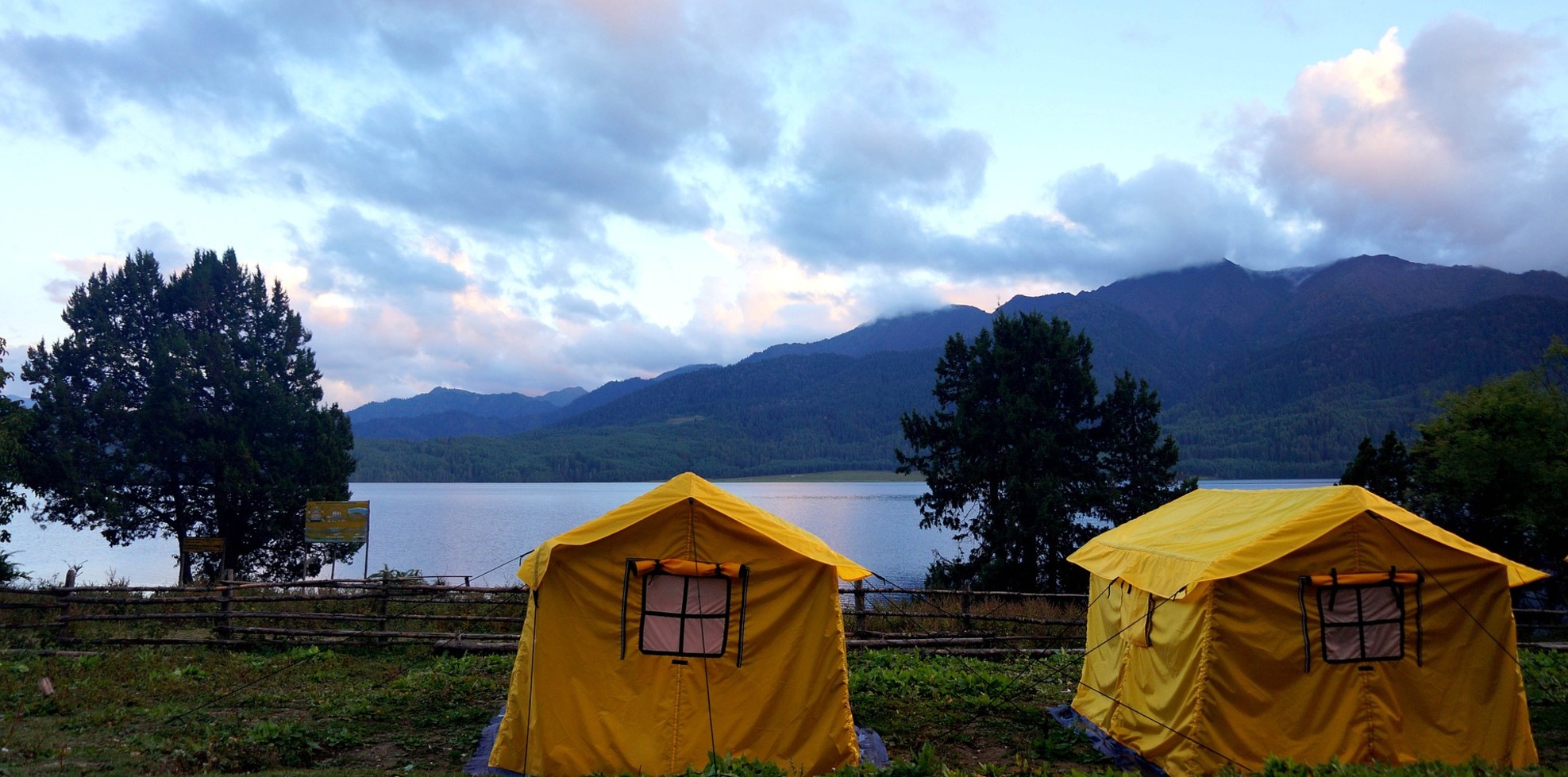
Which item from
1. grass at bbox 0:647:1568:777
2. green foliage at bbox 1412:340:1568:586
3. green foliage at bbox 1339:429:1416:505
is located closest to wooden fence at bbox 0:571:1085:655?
grass at bbox 0:647:1568:777

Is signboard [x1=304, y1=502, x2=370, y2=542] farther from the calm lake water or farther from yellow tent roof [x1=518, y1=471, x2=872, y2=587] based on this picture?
Result: yellow tent roof [x1=518, y1=471, x2=872, y2=587]

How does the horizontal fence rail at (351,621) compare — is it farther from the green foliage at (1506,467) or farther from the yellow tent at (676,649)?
the yellow tent at (676,649)

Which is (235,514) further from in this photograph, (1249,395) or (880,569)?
(1249,395)

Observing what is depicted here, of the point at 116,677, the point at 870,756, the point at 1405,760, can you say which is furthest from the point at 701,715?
the point at 116,677

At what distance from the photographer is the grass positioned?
8078 mm

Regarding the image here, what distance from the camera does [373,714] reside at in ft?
33.9

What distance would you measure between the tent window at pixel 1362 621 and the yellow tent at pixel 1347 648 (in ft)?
0.03

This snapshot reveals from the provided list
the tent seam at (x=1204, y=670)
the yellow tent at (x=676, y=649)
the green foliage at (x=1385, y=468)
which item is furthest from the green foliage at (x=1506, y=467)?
the yellow tent at (x=676, y=649)

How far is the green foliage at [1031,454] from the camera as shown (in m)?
26.3

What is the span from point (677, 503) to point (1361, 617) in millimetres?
6319

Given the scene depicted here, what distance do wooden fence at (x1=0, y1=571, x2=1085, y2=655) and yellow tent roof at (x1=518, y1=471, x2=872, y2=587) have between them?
5.76 meters

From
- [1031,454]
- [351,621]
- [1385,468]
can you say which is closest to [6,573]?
[351,621]

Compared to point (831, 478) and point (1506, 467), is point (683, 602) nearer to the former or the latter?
point (1506, 467)

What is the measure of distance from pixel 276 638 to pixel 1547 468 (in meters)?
25.6
